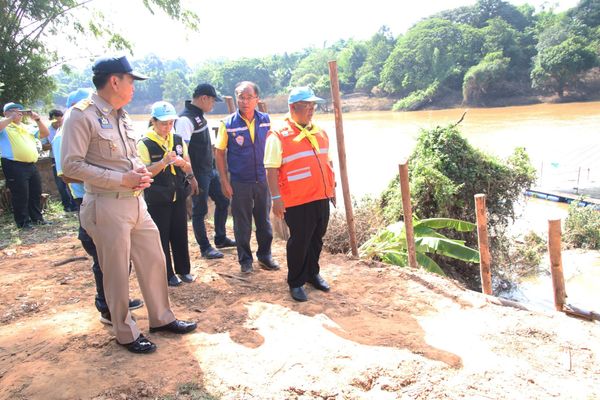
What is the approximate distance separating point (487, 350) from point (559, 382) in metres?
0.42

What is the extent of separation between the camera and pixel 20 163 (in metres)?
5.79

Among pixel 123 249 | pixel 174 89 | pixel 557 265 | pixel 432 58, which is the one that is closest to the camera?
A: pixel 123 249

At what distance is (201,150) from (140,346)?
2.12 meters

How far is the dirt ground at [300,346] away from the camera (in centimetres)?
238

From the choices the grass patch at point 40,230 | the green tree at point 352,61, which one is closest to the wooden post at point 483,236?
the grass patch at point 40,230

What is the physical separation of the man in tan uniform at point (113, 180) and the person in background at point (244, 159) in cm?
134

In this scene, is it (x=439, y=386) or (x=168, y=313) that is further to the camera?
(x=168, y=313)

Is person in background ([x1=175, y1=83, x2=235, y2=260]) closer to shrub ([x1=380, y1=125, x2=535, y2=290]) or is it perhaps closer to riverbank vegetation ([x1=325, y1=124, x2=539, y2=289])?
riverbank vegetation ([x1=325, y1=124, x2=539, y2=289])

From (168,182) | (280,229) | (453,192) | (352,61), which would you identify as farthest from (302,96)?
(352,61)

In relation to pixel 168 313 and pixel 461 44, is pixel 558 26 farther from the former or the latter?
pixel 168 313

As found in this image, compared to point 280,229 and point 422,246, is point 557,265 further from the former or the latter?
point 280,229

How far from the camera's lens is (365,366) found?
2584mm

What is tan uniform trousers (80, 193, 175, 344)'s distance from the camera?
94.7 inches

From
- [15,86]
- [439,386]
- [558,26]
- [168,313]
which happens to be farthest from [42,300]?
[558,26]
